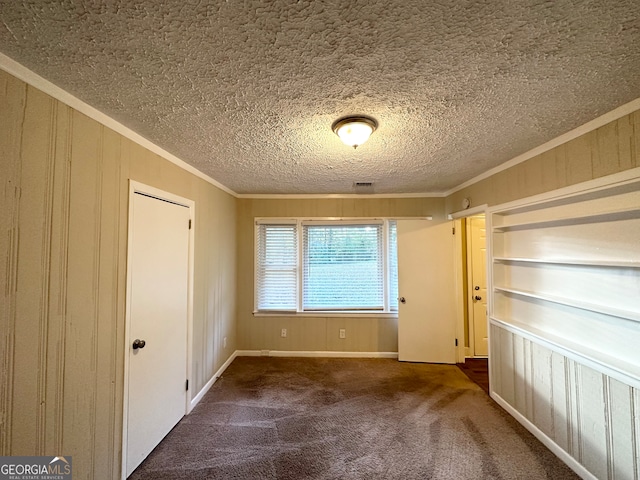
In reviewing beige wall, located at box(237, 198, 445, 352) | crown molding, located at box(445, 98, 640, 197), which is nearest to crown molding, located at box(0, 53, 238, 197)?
→ beige wall, located at box(237, 198, 445, 352)

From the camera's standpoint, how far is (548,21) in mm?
874

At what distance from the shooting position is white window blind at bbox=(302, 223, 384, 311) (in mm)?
3768

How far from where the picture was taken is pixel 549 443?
1.92 m

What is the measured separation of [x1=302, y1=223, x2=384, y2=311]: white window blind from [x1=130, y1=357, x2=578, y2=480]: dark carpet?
3.46 ft

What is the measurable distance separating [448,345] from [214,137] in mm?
3797

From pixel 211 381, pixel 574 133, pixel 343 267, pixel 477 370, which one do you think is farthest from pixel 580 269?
pixel 211 381

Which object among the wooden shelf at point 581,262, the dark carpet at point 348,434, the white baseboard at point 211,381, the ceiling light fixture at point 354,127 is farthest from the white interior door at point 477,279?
the white baseboard at point 211,381

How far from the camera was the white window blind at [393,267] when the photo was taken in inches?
147

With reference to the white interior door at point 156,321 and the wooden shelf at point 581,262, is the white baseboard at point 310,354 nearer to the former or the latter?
the white interior door at point 156,321

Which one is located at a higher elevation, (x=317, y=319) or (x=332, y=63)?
(x=332, y=63)

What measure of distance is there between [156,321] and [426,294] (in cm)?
324

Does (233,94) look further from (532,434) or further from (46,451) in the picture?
(532,434)

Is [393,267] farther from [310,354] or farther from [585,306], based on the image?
[585,306]

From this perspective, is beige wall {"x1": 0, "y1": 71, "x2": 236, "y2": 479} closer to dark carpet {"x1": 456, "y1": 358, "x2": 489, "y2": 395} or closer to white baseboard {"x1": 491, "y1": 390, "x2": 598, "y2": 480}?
white baseboard {"x1": 491, "y1": 390, "x2": 598, "y2": 480}
